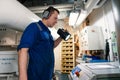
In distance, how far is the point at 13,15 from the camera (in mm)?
1894

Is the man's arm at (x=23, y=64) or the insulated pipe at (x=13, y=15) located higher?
the insulated pipe at (x=13, y=15)

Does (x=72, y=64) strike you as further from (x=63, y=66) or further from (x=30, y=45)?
(x=30, y=45)

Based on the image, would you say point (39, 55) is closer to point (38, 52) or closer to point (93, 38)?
point (38, 52)

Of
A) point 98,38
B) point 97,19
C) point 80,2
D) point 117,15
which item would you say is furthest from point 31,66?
point 97,19

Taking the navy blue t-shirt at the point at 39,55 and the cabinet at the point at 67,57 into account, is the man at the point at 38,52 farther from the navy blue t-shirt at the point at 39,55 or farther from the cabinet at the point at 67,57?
the cabinet at the point at 67,57

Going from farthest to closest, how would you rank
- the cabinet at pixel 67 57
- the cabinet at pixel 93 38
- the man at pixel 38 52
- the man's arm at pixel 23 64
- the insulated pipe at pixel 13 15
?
1. the cabinet at pixel 67 57
2. the cabinet at pixel 93 38
3. the insulated pipe at pixel 13 15
4. the man at pixel 38 52
5. the man's arm at pixel 23 64

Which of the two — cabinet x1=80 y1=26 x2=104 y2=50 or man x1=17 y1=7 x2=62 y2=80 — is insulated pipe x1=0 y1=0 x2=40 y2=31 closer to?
man x1=17 y1=7 x2=62 y2=80

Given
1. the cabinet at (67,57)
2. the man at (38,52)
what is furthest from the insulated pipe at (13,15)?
the cabinet at (67,57)

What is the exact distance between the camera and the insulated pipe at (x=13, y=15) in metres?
1.82

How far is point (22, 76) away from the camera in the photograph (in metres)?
1.31

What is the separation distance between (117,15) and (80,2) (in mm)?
2252

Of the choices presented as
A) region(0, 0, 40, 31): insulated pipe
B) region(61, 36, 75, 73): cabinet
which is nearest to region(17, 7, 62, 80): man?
region(0, 0, 40, 31): insulated pipe

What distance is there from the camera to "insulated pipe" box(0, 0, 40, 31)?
1.82 m

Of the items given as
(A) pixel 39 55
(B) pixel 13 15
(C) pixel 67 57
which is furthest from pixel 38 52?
(C) pixel 67 57
